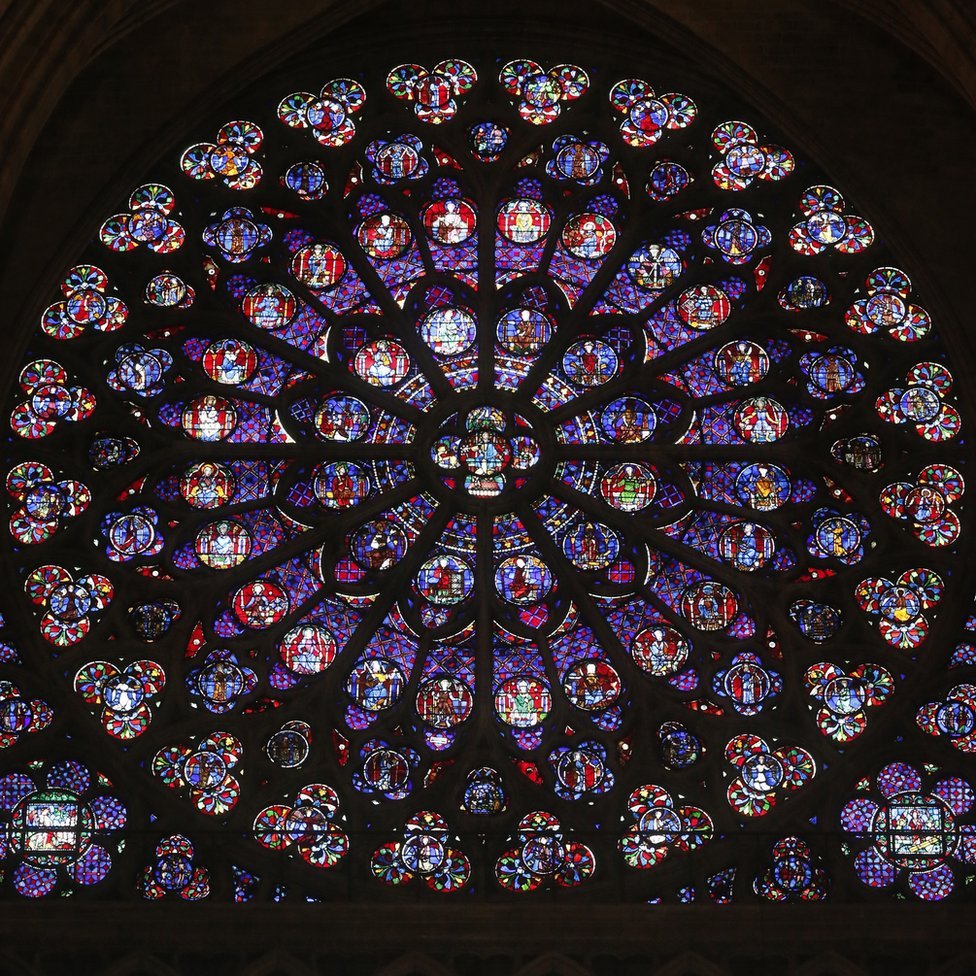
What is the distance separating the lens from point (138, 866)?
563 inches

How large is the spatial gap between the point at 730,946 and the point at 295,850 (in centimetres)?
237

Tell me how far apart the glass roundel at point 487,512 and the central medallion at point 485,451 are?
0.08ft

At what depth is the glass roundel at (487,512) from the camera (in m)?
14.5

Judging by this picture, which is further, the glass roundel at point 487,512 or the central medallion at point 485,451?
the central medallion at point 485,451

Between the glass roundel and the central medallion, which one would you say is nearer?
the glass roundel

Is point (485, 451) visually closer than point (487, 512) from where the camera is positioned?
No

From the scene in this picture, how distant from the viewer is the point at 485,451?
15.6m

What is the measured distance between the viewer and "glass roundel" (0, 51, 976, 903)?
572 inches

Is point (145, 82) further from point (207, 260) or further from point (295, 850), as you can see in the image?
point (295, 850)

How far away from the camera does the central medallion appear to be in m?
15.5

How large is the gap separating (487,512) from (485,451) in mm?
409

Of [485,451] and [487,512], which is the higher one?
[485,451]

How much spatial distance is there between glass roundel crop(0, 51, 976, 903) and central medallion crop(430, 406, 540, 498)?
0.02 meters

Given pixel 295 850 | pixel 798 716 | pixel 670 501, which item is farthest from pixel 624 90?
pixel 295 850
